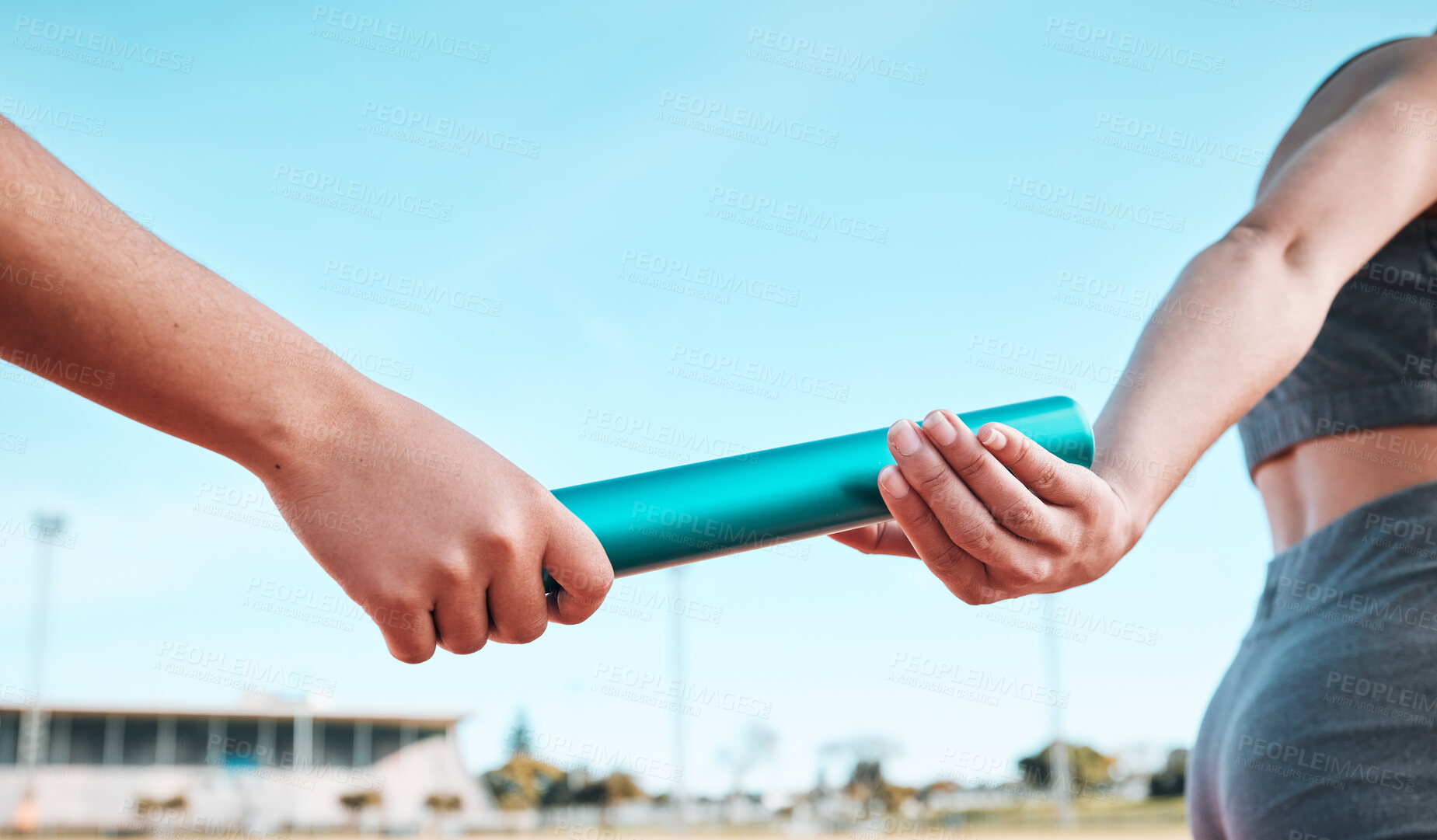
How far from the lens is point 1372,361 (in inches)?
64.0

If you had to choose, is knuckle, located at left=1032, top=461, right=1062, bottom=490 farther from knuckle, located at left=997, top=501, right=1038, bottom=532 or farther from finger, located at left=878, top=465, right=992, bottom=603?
finger, located at left=878, top=465, right=992, bottom=603

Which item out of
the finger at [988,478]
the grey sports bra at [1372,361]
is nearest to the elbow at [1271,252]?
the grey sports bra at [1372,361]

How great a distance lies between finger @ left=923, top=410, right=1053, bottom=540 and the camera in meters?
1.36

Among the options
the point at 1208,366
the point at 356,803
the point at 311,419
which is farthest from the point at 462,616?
the point at 356,803

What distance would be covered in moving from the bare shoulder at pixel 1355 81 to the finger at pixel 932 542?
0.94 metres

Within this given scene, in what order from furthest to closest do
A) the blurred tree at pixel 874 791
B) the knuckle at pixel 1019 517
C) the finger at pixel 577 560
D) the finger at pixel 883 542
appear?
the blurred tree at pixel 874 791 < the finger at pixel 883 542 < the knuckle at pixel 1019 517 < the finger at pixel 577 560

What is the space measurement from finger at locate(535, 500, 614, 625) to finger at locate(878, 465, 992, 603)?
40 centimetres

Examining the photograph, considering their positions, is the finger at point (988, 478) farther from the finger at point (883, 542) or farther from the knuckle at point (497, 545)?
the knuckle at point (497, 545)

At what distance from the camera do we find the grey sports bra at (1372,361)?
1573 millimetres

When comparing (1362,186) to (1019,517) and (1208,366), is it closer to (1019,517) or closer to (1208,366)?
(1208,366)

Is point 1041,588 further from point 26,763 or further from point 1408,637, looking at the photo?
point 26,763

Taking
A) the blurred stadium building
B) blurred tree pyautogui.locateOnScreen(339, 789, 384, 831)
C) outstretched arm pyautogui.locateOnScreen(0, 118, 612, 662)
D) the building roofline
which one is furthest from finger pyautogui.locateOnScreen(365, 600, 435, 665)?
blurred tree pyautogui.locateOnScreen(339, 789, 384, 831)

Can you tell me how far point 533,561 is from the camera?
1317 millimetres

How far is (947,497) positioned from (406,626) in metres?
0.76
